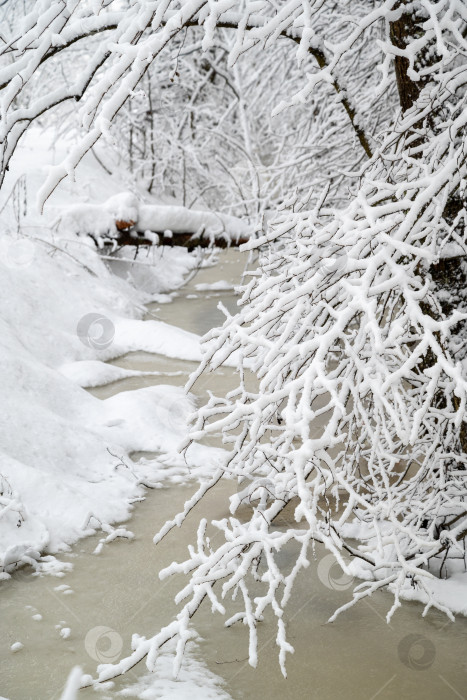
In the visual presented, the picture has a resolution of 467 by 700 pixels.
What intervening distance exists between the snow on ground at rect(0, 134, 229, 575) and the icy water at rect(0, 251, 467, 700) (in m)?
0.39

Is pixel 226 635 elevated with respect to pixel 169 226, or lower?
lower

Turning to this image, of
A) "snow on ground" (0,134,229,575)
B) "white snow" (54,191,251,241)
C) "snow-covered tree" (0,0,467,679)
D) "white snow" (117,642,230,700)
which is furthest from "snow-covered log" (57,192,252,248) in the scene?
"white snow" (117,642,230,700)

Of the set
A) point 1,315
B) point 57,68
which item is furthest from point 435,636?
point 57,68

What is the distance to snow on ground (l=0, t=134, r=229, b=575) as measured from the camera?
16.0 ft

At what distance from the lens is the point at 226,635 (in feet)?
12.3

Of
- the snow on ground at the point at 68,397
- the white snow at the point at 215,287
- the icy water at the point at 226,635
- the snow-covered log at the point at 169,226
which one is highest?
the snow-covered log at the point at 169,226

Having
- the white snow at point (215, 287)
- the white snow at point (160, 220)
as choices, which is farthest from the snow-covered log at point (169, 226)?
the white snow at point (215, 287)

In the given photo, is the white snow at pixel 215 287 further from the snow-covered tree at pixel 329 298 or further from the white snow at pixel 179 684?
the white snow at pixel 179 684

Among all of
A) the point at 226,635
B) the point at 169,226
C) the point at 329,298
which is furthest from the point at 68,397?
the point at 329,298

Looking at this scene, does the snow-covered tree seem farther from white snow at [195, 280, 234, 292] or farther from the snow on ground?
white snow at [195, 280, 234, 292]

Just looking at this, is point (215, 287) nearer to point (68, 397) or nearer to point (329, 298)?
point (68, 397)

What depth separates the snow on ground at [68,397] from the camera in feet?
16.0

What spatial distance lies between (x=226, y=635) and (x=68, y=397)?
143 inches

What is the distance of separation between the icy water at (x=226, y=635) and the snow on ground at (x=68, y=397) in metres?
0.39
